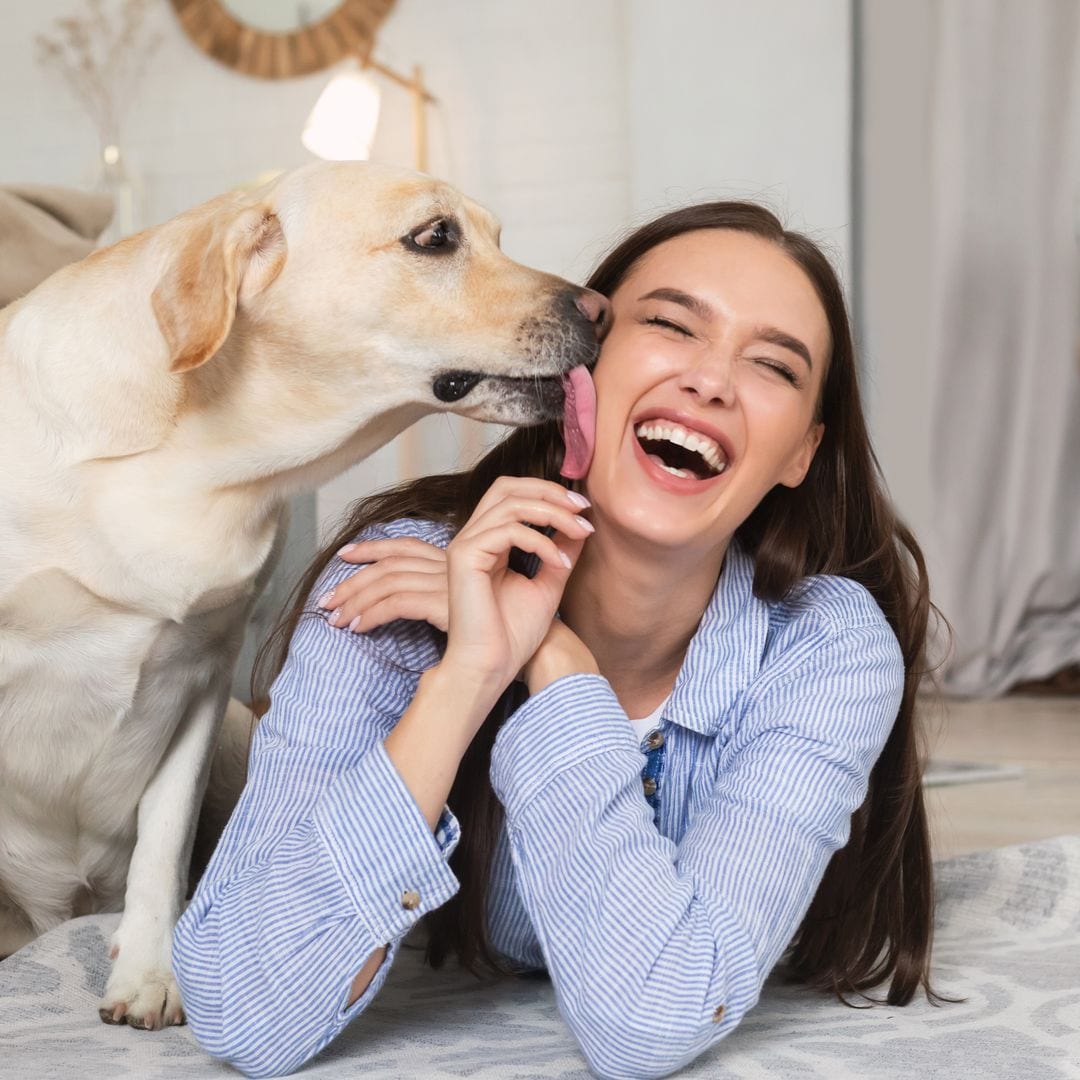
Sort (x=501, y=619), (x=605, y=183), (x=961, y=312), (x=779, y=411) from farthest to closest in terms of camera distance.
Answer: (x=605, y=183), (x=961, y=312), (x=779, y=411), (x=501, y=619)

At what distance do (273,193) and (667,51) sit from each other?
316cm

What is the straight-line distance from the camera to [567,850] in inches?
43.4

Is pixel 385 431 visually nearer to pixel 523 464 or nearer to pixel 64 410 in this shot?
pixel 523 464

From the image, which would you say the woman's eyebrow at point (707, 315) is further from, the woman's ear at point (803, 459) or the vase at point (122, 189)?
the vase at point (122, 189)

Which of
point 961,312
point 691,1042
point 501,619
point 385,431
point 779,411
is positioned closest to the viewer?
point 691,1042

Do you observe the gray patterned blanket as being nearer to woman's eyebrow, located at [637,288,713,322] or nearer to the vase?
woman's eyebrow, located at [637,288,713,322]

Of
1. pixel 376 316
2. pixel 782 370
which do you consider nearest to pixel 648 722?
pixel 782 370

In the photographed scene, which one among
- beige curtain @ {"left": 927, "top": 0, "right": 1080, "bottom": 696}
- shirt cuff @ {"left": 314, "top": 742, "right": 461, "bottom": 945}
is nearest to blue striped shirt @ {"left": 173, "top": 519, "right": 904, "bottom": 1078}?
shirt cuff @ {"left": 314, "top": 742, "right": 461, "bottom": 945}

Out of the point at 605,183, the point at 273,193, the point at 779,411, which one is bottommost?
the point at 605,183

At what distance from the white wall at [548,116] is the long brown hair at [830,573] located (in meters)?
2.37

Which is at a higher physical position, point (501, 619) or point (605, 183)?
point (501, 619)

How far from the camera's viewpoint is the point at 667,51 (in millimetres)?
4242

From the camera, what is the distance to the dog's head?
1.34m

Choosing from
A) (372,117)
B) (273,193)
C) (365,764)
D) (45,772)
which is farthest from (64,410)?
(372,117)
